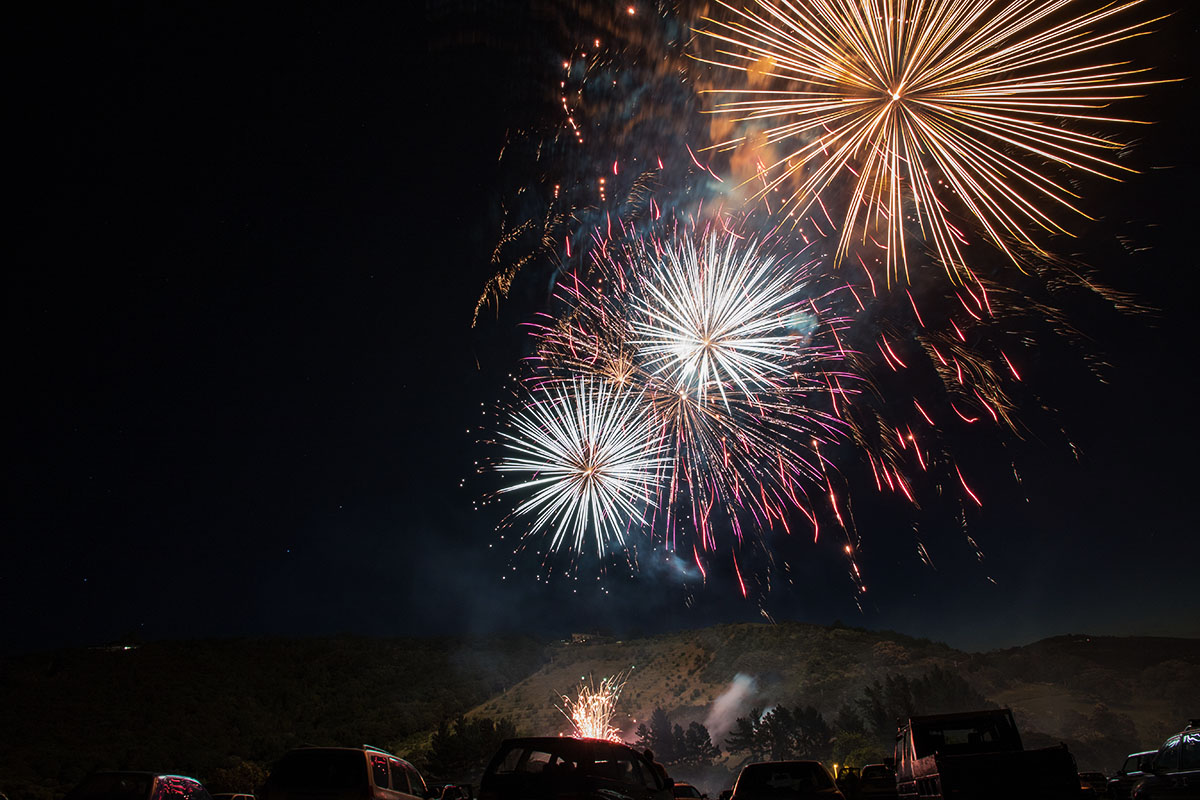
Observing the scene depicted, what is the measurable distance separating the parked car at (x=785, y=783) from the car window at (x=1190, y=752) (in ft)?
15.9

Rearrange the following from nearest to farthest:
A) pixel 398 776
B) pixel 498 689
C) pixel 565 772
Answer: pixel 565 772 → pixel 398 776 → pixel 498 689

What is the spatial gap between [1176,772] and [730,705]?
70.0 meters

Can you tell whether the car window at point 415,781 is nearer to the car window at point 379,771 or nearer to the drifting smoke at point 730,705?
the car window at point 379,771

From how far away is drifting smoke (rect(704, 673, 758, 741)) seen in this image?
7106 centimetres

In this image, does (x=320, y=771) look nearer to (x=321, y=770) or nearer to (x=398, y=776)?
(x=321, y=770)

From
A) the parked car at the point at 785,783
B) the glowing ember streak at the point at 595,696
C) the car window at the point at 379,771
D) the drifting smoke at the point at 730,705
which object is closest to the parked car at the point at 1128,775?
the parked car at the point at 785,783

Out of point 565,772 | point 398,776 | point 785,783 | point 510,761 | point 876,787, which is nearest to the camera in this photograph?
point 565,772

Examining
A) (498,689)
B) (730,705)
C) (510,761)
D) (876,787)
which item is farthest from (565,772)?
(498,689)

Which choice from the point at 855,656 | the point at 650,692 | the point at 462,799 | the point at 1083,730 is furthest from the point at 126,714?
the point at 1083,730

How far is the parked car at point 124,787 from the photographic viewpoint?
1223cm

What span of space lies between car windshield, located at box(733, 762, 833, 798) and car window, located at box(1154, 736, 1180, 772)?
4926 millimetres

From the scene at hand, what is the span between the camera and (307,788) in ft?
29.1

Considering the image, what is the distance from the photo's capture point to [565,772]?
25.2 ft

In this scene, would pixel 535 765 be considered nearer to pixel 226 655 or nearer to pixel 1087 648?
pixel 226 655
